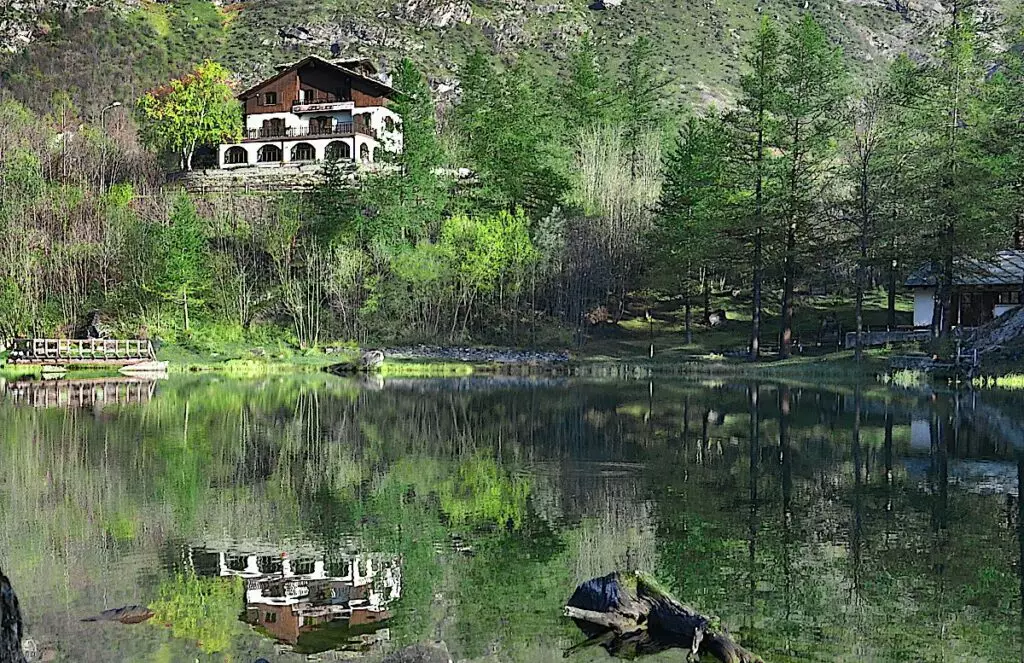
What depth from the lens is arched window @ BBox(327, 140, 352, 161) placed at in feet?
266

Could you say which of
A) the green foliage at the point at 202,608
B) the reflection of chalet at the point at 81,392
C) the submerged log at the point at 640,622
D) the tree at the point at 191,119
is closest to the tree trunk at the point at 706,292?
the reflection of chalet at the point at 81,392

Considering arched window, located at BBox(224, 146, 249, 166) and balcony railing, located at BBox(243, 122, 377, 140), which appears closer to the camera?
balcony railing, located at BBox(243, 122, 377, 140)

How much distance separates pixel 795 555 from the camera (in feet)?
49.8

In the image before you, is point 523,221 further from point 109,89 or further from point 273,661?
point 109,89

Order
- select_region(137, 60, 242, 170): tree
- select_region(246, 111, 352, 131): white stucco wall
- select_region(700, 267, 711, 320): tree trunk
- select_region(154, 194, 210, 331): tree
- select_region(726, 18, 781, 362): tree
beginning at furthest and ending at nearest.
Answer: select_region(246, 111, 352, 131): white stucco wall → select_region(137, 60, 242, 170): tree → select_region(700, 267, 711, 320): tree trunk → select_region(154, 194, 210, 331): tree → select_region(726, 18, 781, 362): tree

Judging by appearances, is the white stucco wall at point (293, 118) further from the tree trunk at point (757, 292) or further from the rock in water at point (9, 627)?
the rock in water at point (9, 627)

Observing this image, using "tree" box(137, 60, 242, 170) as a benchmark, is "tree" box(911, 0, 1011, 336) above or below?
below

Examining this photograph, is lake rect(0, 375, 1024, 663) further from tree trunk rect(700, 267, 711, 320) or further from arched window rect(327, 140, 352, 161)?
arched window rect(327, 140, 352, 161)

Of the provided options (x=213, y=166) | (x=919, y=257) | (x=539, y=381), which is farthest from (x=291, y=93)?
(x=919, y=257)

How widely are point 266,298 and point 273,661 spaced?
54.0 m

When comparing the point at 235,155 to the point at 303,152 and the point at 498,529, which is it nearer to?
the point at 303,152

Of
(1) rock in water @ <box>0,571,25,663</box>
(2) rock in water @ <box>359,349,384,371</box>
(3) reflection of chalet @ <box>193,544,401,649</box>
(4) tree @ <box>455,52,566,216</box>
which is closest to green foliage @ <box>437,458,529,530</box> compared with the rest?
(3) reflection of chalet @ <box>193,544,401,649</box>

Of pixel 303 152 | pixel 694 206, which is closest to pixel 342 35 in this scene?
pixel 303 152

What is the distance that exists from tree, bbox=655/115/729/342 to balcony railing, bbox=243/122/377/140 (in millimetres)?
28658
